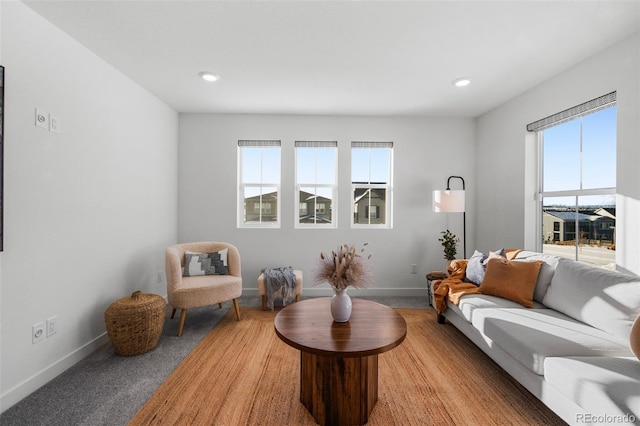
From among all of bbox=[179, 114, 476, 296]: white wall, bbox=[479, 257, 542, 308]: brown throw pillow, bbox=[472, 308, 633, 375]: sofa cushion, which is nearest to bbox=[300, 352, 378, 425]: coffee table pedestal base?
bbox=[472, 308, 633, 375]: sofa cushion

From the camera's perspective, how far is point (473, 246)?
4047 millimetres

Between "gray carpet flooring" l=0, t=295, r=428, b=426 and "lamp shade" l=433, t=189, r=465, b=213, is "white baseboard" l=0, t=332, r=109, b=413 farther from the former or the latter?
"lamp shade" l=433, t=189, r=465, b=213

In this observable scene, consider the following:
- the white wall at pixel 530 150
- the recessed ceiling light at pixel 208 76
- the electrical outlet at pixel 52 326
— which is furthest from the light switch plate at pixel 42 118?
the white wall at pixel 530 150

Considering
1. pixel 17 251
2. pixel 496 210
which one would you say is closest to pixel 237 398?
pixel 17 251

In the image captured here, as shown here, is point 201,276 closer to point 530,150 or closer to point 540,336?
point 540,336

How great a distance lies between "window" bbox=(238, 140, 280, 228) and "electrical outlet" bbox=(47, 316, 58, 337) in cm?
221

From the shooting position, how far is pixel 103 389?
1906 millimetres

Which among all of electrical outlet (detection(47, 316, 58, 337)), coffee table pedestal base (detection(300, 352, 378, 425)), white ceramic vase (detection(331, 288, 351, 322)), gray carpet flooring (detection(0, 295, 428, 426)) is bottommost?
gray carpet flooring (detection(0, 295, 428, 426))

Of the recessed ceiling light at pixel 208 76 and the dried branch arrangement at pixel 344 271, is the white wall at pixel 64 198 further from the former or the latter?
the dried branch arrangement at pixel 344 271

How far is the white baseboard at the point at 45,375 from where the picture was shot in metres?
1.73

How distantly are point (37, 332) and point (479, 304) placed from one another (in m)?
3.39

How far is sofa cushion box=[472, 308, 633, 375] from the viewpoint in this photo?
162cm

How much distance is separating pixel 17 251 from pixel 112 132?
135 cm

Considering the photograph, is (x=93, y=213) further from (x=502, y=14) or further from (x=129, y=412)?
(x=502, y=14)
